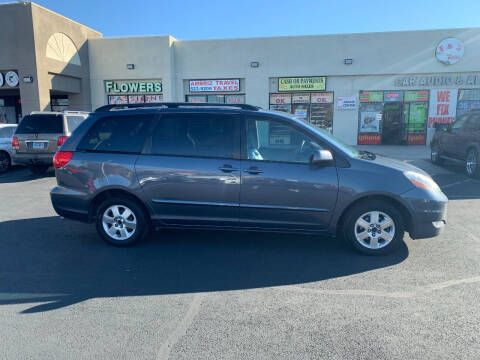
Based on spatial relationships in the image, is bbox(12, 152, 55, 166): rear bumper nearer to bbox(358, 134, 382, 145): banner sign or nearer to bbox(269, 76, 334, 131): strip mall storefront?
bbox(269, 76, 334, 131): strip mall storefront

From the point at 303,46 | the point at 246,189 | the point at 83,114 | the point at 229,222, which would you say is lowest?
the point at 229,222

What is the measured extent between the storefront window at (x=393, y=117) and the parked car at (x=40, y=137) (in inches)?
541

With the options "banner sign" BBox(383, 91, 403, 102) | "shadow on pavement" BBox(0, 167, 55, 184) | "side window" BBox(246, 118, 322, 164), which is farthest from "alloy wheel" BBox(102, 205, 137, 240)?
"banner sign" BBox(383, 91, 403, 102)

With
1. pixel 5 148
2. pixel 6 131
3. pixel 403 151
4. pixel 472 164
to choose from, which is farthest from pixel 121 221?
pixel 403 151

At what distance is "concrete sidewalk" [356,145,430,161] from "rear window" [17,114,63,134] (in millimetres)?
10859

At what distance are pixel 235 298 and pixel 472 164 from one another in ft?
29.4

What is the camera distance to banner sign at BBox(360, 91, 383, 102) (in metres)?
17.9

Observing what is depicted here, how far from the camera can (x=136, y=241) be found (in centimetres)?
479

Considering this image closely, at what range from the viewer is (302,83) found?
18.1 metres

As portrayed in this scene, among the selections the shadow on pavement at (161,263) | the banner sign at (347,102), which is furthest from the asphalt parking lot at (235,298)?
the banner sign at (347,102)

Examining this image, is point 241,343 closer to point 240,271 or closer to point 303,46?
point 240,271

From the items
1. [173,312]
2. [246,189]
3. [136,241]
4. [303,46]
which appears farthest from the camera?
[303,46]

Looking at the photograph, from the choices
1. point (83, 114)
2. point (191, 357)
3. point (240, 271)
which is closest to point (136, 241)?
point (240, 271)

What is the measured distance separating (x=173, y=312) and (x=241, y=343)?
2.47ft
